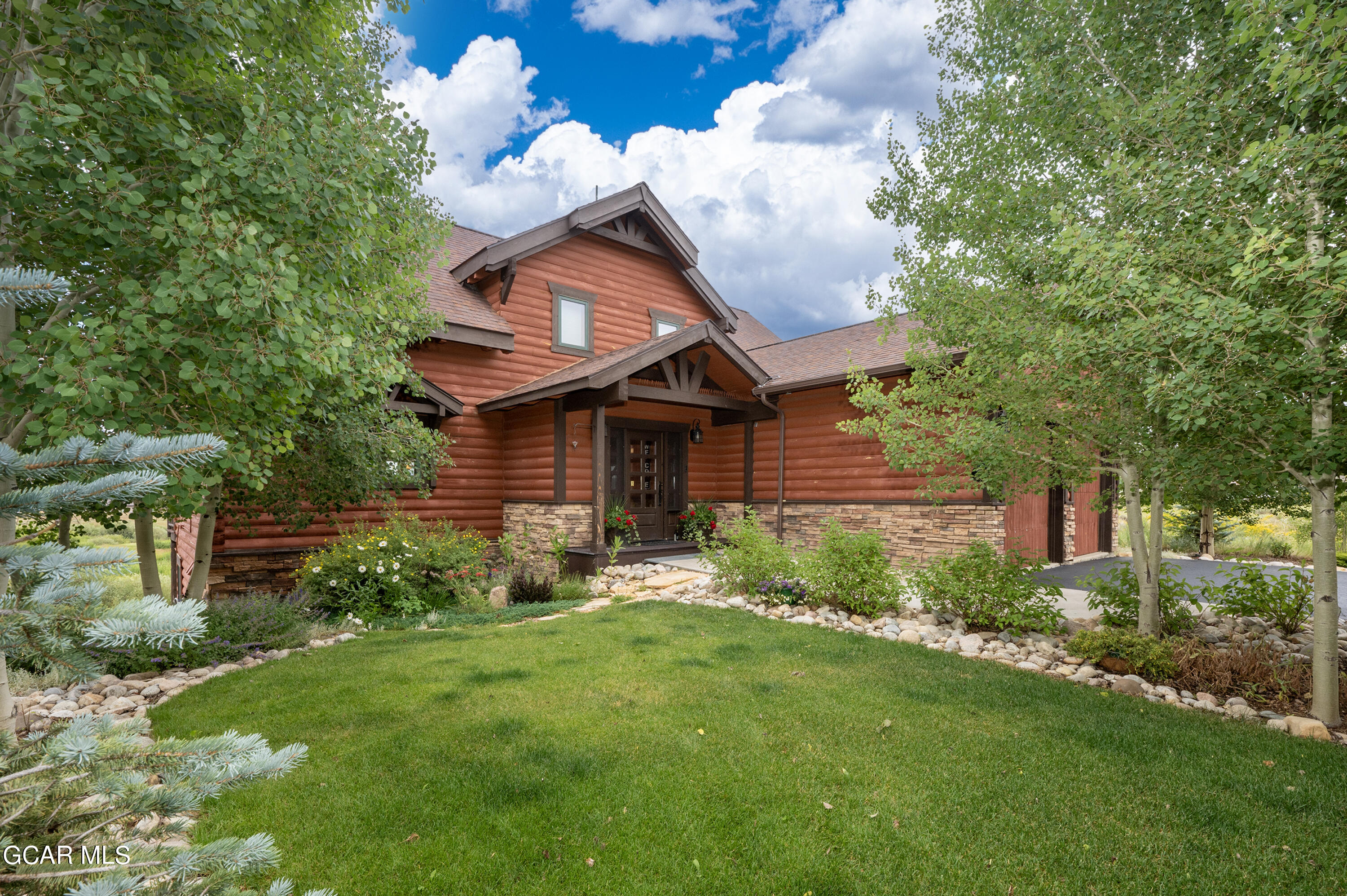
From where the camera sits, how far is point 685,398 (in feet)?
35.0

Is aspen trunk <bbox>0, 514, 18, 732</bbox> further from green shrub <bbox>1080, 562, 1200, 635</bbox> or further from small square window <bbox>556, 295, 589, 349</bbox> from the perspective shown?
small square window <bbox>556, 295, 589, 349</bbox>

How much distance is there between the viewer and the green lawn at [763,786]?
2.60 m

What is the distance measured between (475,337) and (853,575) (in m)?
7.53

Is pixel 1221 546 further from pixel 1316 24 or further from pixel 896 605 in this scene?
pixel 1316 24

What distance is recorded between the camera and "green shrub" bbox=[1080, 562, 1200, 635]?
19.0 ft

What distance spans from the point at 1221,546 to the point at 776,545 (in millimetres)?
11197

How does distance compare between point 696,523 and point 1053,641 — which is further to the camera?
point 696,523

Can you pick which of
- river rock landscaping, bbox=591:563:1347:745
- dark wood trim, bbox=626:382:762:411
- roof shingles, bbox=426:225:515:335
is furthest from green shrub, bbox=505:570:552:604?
roof shingles, bbox=426:225:515:335

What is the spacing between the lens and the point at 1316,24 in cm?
327

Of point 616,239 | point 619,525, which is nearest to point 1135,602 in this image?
point 619,525

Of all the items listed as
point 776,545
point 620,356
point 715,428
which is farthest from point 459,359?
point 776,545

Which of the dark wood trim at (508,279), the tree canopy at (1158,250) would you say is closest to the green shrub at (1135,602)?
the tree canopy at (1158,250)

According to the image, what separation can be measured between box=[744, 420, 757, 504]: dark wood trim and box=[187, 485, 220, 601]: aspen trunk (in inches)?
355

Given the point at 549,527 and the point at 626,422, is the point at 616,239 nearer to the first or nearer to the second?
the point at 626,422
